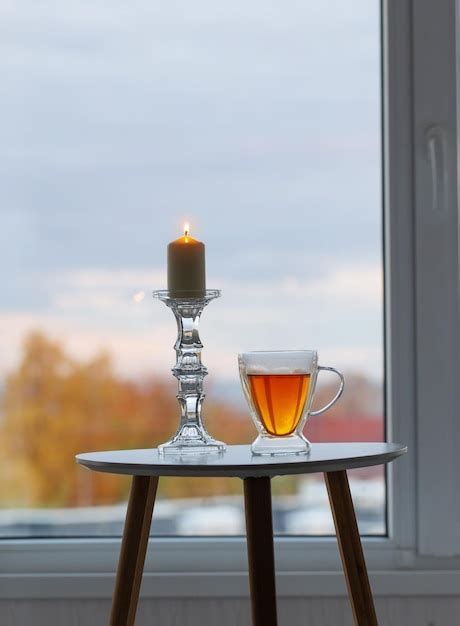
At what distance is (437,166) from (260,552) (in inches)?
33.1

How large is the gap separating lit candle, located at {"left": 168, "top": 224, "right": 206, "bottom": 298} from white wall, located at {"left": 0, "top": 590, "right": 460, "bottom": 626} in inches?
24.8

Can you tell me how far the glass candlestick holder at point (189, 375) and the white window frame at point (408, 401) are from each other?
439 mm

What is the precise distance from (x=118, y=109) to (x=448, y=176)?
0.60m

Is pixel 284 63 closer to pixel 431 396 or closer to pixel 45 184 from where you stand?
pixel 45 184

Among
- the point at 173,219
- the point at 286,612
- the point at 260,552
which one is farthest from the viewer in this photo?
the point at 173,219

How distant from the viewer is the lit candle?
1306 millimetres

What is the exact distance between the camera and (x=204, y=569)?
1699 millimetres

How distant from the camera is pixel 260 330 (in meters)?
1.75

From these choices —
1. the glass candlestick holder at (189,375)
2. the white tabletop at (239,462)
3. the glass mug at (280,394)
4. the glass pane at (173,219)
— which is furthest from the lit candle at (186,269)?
the glass pane at (173,219)

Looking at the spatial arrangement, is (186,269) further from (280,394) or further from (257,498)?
(257,498)

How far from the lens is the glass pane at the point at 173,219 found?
5.73 ft

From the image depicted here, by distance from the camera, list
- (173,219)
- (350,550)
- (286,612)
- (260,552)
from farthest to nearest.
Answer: (173,219) < (286,612) < (350,550) < (260,552)

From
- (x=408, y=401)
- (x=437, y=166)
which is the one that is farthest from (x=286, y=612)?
(x=437, y=166)

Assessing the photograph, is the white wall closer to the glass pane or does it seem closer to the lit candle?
the glass pane
